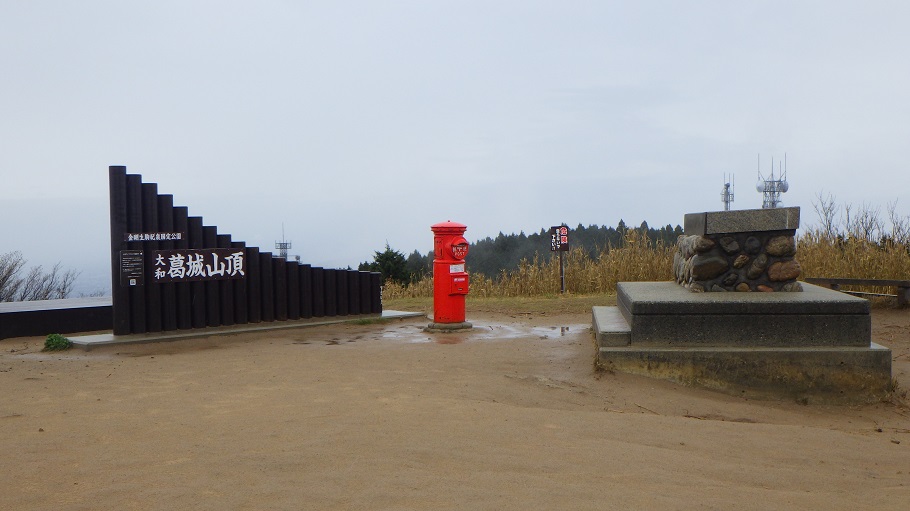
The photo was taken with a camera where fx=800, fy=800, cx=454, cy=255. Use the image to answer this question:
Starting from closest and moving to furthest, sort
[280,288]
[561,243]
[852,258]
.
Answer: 1. [280,288]
2. [852,258]
3. [561,243]

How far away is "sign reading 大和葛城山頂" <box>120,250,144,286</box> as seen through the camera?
11586 mm

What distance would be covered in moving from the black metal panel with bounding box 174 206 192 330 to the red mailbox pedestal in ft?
12.3

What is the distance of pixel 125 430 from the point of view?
5668 mm

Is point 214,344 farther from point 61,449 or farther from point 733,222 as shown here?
point 733,222

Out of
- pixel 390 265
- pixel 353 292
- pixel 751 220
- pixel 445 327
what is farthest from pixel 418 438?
pixel 390 265

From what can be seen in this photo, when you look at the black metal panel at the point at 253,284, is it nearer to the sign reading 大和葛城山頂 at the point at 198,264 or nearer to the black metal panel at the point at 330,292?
the sign reading 大和葛城山頂 at the point at 198,264

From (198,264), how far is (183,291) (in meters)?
0.47

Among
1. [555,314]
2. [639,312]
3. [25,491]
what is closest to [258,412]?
[25,491]

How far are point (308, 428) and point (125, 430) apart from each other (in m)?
1.31

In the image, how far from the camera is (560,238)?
1967cm

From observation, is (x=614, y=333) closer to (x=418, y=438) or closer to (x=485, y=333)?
(x=485, y=333)

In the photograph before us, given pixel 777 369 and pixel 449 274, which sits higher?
pixel 449 274

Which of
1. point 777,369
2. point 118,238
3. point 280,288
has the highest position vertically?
point 118,238

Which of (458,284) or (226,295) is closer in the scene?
(226,295)
